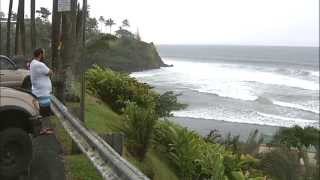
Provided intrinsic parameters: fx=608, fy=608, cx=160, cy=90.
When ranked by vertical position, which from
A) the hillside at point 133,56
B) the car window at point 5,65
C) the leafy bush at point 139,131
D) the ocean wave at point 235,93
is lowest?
the ocean wave at point 235,93

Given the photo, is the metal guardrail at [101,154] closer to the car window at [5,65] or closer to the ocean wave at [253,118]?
the car window at [5,65]

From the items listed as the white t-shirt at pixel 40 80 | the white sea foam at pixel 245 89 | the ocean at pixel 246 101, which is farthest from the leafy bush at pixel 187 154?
the white sea foam at pixel 245 89

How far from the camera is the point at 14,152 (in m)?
7.27

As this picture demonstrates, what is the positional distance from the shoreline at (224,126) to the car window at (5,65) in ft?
74.8

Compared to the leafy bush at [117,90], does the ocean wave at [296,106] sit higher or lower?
lower

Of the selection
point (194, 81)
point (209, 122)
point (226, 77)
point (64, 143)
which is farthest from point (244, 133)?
point (226, 77)

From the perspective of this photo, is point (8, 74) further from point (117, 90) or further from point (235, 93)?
point (235, 93)

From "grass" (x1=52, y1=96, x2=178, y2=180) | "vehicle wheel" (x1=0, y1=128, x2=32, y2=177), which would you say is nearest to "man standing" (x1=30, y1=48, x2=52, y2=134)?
"grass" (x1=52, y1=96, x2=178, y2=180)

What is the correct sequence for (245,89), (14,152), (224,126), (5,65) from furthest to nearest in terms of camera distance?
1. (245,89)
2. (224,126)
3. (5,65)
4. (14,152)

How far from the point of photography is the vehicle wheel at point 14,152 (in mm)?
7133

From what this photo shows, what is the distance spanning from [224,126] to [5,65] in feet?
86.6

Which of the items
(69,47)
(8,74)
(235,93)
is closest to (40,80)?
(69,47)

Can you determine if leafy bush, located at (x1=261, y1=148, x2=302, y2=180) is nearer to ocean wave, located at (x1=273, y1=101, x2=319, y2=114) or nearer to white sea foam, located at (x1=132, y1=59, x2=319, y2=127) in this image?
white sea foam, located at (x1=132, y1=59, x2=319, y2=127)

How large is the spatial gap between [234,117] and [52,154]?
122 ft
